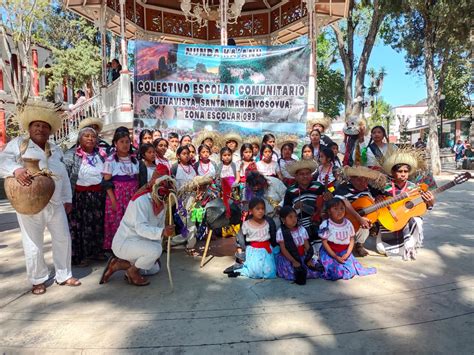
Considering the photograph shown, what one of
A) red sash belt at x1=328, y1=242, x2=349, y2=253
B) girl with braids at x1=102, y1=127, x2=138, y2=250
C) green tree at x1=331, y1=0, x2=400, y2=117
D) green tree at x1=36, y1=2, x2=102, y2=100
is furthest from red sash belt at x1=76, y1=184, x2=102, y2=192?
green tree at x1=36, y1=2, x2=102, y2=100

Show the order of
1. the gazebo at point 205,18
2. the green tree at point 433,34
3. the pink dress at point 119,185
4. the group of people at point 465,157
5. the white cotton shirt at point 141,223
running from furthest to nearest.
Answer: the group of people at point 465,157
the green tree at point 433,34
the gazebo at point 205,18
the pink dress at point 119,185
the white cotton shirt at point 141,223

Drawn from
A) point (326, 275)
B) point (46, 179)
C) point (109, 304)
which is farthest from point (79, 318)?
point (326, 275)

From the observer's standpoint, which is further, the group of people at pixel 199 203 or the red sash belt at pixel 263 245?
the red sash belt at pixel 263 245

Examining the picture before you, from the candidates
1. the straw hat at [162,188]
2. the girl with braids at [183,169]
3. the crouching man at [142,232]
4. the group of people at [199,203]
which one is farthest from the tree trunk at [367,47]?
the crouching man at [142,232]

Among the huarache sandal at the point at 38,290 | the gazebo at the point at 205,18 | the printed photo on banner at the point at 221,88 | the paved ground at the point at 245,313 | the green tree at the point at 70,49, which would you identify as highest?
the green tree at the point at 70,49

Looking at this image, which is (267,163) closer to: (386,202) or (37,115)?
(386,202)

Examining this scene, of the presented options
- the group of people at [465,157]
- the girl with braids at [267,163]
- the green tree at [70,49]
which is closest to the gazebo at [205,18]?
the girl with braids at [267,163]

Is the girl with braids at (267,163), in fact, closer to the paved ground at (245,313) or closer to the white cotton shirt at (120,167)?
the paved ground at (245,313)

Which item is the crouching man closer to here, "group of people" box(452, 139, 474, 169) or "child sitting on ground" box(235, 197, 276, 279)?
"child sitting on ground" box(235, 197, 276, 279)

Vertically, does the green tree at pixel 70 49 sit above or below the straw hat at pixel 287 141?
above

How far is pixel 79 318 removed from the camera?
2994 millimetres

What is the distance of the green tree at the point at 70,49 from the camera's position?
21062mm

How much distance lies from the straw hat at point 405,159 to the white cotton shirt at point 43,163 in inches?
149

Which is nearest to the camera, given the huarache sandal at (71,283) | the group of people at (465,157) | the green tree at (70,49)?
the huarache sandal at (71,283)
